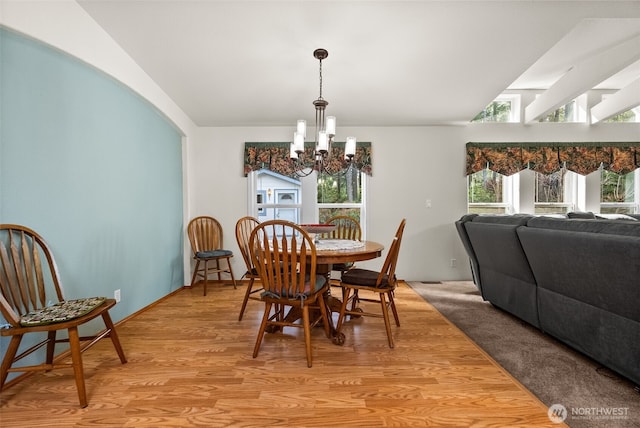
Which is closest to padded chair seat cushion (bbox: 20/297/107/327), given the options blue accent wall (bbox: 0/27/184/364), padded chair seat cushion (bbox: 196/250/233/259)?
blue accent wall (bbox: 0/27/184/364)

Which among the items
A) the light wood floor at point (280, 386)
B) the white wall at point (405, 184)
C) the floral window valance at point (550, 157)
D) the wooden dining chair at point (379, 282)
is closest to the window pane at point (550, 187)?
the floral window valance at point (550, 157)

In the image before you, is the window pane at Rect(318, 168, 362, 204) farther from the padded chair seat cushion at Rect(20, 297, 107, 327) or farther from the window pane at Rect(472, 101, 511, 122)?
the padded chair seat cushion at Rect(20, 297, 107, 327)

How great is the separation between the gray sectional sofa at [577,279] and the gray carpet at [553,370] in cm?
9

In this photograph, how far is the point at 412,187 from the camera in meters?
3.82

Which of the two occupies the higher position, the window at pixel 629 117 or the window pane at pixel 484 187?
the window at pixel 629 117

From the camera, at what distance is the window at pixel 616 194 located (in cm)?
394

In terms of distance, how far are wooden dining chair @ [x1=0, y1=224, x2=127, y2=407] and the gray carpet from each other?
2.38 m

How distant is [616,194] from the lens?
396cm

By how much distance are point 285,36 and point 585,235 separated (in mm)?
2399

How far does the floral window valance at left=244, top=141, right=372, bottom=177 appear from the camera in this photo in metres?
3.75

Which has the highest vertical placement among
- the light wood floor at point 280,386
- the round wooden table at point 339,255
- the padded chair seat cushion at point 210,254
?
the round wooden table at point 339,255

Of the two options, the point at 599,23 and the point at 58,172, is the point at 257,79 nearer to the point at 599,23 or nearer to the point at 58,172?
the point at 58,172

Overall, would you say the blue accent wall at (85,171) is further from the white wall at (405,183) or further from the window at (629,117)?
the window at (629,117)

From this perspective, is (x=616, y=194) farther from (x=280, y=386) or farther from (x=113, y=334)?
(x=113, y=334)
